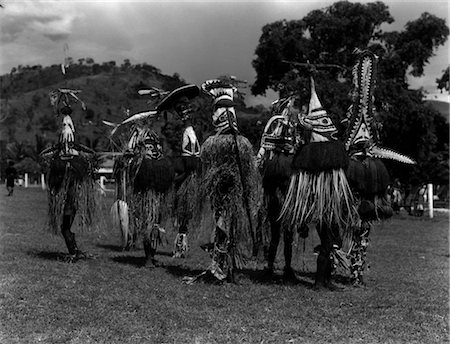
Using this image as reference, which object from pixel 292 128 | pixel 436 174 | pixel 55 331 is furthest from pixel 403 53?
pixel 55 331

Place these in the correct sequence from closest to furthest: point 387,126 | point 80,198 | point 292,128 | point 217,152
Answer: point 217,152 → point 292,128 → point 80,198 → point 387,126

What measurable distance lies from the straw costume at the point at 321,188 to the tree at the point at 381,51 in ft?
56.5

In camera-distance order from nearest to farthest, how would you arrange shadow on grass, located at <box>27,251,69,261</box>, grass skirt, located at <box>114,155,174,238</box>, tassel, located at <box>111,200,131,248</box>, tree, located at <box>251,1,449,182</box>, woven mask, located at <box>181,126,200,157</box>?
grass skirt, located at <box>114,155,174,238</box>, tassel, located at <box>111,200,131,248</box>, shadow on grass, located at <box>27,251,69,261</box>, woven mask, located at <box>181,126,200,157</box>, tree, located at <box>251,1,449,182</box>

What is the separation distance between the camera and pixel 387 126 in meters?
24.9

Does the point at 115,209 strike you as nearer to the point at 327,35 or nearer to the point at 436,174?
the point at 327,35

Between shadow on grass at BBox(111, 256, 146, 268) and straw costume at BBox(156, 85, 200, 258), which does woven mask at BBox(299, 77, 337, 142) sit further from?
shadow on grass at BBox(111, 256, 146, 268)

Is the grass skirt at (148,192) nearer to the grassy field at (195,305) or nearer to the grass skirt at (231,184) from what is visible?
the grassy field at (195,305)

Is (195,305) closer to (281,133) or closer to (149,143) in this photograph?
(281,133)

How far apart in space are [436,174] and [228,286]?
27455 millimetres

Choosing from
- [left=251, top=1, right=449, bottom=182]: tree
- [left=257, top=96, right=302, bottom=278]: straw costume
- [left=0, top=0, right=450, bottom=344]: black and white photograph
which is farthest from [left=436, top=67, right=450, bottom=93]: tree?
[left=257, top=96, right=302, bottom=278]: straw costume

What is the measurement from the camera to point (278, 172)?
797 cm

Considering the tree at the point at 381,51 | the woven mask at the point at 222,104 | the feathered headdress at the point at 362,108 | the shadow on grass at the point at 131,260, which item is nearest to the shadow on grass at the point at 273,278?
the shadow on grass at the point at 131,260

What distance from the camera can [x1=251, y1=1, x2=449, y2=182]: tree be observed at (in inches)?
979

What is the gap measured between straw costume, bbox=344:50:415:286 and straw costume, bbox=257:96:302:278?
95 centimetres
